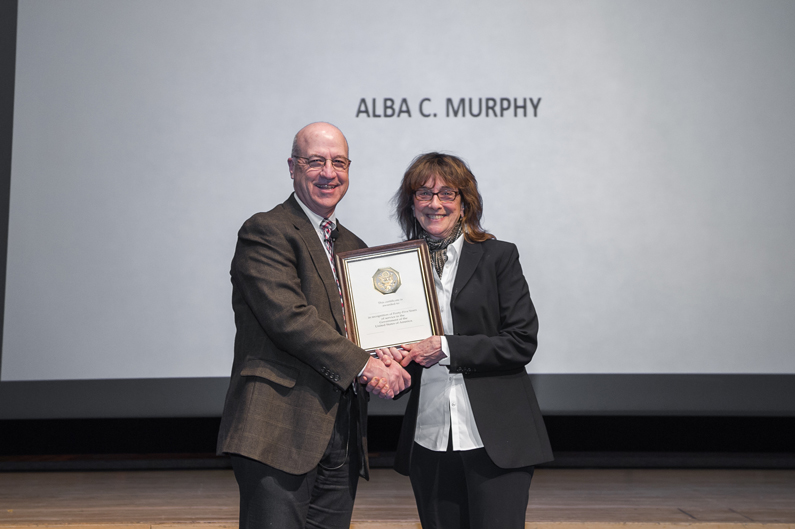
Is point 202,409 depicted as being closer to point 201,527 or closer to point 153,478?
point 153,478

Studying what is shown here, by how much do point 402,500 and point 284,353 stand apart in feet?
5.92

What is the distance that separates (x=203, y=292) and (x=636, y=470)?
111 inches

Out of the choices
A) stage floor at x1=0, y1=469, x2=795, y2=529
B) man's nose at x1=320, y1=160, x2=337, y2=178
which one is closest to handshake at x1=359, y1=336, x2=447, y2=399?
man's nose at x1=320, y1=160, x2=337, y2=178

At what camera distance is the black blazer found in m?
1.48

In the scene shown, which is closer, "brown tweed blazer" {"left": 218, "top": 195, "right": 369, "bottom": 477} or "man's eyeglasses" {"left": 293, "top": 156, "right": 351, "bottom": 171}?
"brown tweed blazer" {"left": 218, "top": 195, "right": 369, "bottom": 477}

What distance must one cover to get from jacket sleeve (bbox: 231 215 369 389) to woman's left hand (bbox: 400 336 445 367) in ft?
0.45

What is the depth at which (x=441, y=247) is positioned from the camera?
1678 mm

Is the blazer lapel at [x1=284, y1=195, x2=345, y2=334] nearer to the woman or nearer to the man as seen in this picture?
the man

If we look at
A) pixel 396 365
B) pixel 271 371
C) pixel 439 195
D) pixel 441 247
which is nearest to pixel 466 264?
pixel 441 247

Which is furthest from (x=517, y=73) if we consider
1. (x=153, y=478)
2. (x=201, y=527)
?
(x=153, y=478)

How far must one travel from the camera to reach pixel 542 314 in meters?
3.28

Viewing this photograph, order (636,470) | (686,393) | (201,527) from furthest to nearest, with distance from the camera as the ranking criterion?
(636,470)
(686,393)
(201,527)

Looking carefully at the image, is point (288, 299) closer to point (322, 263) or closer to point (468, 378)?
point (322, 263)

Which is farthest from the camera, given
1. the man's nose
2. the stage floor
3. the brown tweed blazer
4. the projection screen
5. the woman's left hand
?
the projection screen
